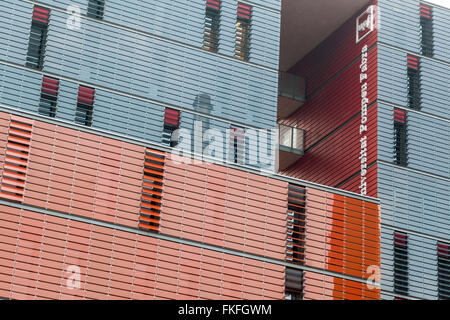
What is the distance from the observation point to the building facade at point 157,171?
24594mm

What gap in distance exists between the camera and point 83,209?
25094mm

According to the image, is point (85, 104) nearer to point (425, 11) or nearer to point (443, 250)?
point (443, 250)

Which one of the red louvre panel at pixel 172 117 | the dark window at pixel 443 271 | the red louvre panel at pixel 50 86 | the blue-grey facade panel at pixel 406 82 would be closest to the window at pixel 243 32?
the red louvre panel at pixel 172 117

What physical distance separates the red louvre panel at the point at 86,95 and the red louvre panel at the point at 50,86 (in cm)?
92

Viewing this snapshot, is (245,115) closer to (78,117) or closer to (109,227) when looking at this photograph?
(78,117)

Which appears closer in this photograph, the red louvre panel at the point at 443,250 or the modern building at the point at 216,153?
the modern building at the point at 216,153

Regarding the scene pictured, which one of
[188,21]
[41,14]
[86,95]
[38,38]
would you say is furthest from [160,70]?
[41,14]

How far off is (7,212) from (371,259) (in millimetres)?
13541

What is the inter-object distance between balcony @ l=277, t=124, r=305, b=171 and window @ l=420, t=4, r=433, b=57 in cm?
823

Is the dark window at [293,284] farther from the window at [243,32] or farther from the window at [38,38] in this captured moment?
the window at [38,38]

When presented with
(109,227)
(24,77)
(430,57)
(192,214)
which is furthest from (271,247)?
(430,57)

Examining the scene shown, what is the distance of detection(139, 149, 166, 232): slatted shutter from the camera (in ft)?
85.6

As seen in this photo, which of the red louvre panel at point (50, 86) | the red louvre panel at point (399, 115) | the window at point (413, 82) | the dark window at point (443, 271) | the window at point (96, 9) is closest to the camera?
the red louvre panel at point (50, 86)

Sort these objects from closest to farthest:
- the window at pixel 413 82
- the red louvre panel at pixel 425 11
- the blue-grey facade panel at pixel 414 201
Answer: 1. the blue-grey facade panel at pixel 414 201
2. the window at pixel 413 82
3. the red louvre panel at pixel 425 11
